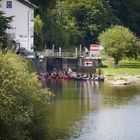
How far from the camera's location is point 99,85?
97.1 meters

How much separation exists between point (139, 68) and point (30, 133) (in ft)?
224

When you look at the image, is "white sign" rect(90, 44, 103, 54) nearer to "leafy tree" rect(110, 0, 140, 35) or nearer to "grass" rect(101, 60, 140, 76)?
"grass" rect(101, 60, 140, 76)

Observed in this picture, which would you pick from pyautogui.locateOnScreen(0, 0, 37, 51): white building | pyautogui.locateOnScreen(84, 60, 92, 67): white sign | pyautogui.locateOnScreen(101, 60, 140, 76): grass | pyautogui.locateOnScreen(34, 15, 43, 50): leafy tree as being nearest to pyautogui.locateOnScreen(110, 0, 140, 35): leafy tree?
pyautogui.locateOnScreen(101, 60, 140, 76): grass

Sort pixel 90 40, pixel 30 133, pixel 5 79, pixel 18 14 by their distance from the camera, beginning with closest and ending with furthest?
pixel 5 79
pixel 30 133
pixel 18 14
pixel 90 40

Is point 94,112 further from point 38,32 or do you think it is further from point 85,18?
point 85,18

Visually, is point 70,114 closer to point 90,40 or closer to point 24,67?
point 24,67

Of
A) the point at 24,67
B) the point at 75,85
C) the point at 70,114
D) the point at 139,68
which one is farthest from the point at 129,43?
the point at 24,67

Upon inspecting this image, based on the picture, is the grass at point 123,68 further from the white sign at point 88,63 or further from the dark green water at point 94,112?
the dark green water at point 94,112

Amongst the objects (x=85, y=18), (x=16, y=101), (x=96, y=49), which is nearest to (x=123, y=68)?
(x=96, y=49)

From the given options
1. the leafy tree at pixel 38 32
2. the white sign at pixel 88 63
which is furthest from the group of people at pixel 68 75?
the leafy tree at pixel 38 32

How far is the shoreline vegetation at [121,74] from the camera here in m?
100

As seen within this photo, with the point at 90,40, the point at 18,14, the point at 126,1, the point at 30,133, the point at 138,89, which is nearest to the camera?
the point at 30,133

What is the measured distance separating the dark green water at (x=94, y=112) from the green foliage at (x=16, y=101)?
164 inches

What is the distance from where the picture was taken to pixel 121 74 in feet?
343
